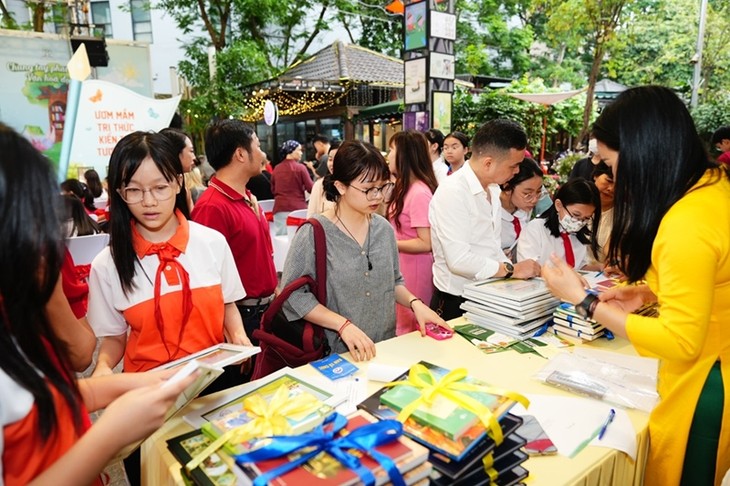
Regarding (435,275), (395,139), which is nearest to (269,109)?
(395,139)

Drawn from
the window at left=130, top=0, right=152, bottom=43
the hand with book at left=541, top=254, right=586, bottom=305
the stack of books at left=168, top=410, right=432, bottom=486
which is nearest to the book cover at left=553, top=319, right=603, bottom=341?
the hand with book at left=541, top=254, right=586, bottom=305

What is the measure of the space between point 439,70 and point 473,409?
15.4 ft

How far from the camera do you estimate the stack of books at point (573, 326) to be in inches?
72.0

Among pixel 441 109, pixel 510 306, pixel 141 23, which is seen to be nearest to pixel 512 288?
pixel 510 306

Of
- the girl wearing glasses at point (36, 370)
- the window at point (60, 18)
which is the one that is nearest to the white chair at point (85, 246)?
the girl wearing glasses at point (36, 370)

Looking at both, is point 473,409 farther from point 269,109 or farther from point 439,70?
point 269,109

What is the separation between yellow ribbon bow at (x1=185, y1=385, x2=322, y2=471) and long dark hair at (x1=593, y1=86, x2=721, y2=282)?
0.93 m

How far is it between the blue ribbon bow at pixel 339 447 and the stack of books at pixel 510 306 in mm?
1103

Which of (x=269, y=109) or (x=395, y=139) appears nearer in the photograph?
(x=395, y=139)

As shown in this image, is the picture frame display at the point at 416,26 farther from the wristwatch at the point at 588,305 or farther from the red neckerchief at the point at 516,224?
the wristwatch at the point at 588,305

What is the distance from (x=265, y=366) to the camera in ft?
5.95

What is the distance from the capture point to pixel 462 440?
3.01 ft

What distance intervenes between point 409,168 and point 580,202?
1.05 meters

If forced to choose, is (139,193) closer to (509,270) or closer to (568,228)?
(509,270)
